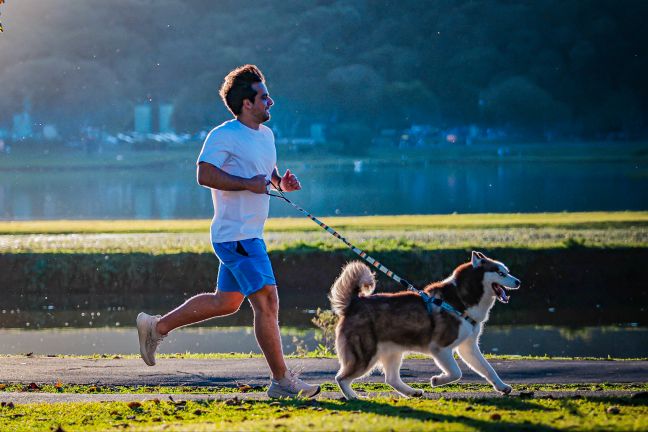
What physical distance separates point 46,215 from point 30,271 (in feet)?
182

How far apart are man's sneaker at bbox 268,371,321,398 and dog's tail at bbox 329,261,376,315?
68 cm

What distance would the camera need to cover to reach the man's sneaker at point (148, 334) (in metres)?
11.4

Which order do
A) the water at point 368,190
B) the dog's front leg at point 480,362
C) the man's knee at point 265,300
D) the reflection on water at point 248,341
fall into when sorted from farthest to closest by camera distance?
the water at point 368,190
the reflection on water at point 248,341
the dog's front leg at point 480,362
the man's knee at point 265,300

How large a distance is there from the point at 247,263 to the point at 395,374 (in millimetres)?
1732

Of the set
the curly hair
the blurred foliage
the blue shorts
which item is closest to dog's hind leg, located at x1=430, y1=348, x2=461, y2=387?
the blue shorts

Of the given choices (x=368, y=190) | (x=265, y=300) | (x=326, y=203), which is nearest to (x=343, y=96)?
(x=368, y=190)

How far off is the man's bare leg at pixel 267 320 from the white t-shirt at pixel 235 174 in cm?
49

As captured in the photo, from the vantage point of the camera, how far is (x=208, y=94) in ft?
540

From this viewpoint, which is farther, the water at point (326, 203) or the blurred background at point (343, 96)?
the blurred background at point (343, 96)

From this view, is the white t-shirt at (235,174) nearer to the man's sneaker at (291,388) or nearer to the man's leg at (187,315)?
the man's leg at (187,315)

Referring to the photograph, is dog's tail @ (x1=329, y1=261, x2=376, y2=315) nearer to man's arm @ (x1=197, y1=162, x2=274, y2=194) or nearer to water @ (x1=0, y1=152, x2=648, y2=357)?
man's arm @ (x1=197, y1=162, x2=274, y2=194)

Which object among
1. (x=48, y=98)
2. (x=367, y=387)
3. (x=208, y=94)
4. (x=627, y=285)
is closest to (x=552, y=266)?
(x=627, y=285)

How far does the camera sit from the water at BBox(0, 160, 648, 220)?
8631 centimetres

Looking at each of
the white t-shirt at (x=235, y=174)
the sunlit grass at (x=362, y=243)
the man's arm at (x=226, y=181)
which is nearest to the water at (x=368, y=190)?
the sunlit grass at (x=362, y=243)
